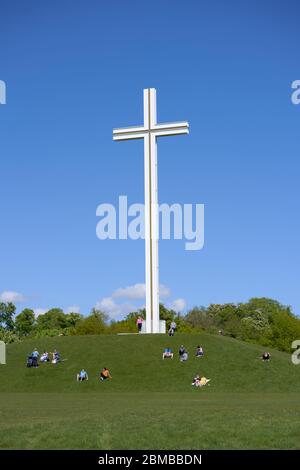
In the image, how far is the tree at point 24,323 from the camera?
145 m

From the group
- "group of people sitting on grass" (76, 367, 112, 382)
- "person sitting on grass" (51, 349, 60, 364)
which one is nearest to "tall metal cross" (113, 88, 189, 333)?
"person sitting on grass" (51, 349, 60, 364)

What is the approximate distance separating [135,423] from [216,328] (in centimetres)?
12283

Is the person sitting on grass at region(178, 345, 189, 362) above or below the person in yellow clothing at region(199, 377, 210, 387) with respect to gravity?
above

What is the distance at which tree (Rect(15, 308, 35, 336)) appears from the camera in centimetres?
14462

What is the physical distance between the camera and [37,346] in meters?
57.5

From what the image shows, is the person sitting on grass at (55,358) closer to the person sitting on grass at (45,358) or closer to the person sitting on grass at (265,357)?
the person sitting on grass at (45,358)

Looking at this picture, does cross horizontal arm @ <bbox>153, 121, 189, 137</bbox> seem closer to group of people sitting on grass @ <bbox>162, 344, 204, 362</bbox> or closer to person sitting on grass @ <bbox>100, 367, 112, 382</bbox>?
group of people sitting on grass @ <bbox>162, 344, 204, 362</bbox>

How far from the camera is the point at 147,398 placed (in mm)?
33656

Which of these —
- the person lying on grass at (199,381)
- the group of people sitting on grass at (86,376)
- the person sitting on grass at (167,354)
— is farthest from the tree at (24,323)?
the person lying on grass at (199,381)

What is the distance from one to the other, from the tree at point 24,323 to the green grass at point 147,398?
86735mm

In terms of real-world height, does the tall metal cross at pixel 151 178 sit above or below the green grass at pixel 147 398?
above

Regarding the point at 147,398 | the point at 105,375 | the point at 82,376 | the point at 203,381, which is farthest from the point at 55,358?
the point at 147,398

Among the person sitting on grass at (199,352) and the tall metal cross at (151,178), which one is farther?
the tall metal cross at (151,178)

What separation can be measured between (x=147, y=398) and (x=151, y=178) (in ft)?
85.9
